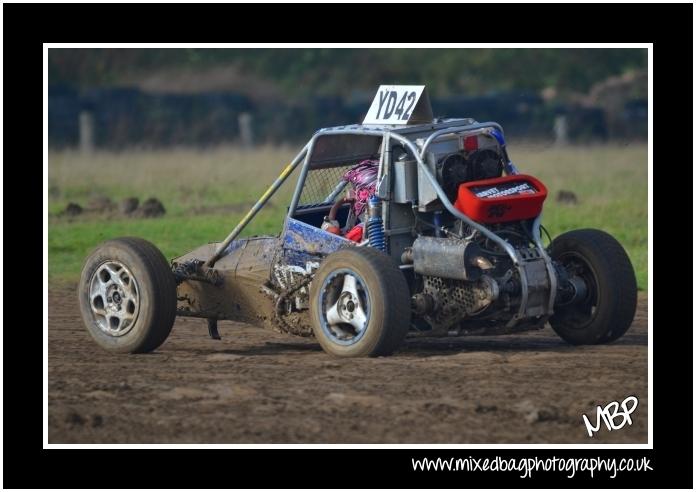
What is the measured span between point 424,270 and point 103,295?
2640 mm

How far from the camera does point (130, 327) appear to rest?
12023 mm

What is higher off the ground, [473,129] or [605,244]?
[473,129]

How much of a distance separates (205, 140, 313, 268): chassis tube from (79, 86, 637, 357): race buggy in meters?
0.02

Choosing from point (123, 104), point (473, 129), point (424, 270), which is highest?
point (123, 104)

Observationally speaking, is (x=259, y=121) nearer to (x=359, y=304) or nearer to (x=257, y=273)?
(x=257, y=273)

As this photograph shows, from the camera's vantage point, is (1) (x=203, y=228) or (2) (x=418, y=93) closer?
(2) (x=418, y=93)

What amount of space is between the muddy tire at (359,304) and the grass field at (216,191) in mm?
3734

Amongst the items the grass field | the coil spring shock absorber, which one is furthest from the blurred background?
the coil spring shock absorber

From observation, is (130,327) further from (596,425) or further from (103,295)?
(596,425)

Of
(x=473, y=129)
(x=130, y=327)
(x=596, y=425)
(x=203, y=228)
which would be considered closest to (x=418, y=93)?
(x=473, y=129)

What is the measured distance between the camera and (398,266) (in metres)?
11.6

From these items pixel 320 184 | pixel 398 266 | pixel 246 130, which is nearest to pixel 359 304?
pixel 398 266

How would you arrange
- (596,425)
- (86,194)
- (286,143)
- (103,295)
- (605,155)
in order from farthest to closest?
(286,143)
(605,155)
(86,194)
(103,295)
(596,425)

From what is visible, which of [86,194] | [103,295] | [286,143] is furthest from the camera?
[286,143]
